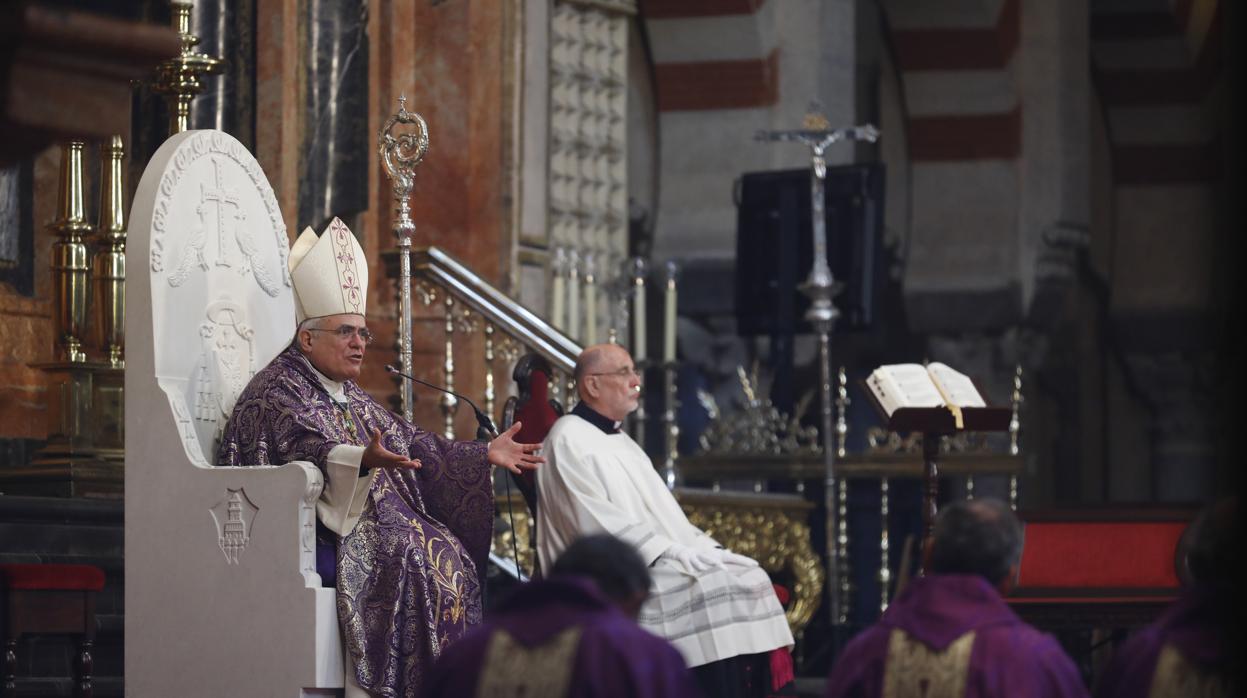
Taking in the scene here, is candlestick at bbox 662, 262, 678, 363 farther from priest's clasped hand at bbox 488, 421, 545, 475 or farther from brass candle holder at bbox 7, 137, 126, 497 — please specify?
priest's clasped hand at bbox 488, 421, 545, 475

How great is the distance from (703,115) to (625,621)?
10.1 m

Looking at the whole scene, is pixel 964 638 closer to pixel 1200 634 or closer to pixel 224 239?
pixel 1200 634

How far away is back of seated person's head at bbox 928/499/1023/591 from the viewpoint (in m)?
4.40

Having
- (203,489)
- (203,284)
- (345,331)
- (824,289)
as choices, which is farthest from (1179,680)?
(824,289)

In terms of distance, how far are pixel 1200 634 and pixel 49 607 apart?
347 centimetres

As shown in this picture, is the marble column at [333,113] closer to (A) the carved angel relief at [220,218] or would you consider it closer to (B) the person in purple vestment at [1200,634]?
(A) the carved angel relief at [220,218]

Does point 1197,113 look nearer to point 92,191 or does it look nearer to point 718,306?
point 718,306

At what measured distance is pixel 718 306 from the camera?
1377 centimetres

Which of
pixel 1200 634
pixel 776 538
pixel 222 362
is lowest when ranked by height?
pixel 776 538

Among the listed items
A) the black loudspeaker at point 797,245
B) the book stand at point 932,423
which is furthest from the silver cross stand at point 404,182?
the black loudspeaker at point 797,245

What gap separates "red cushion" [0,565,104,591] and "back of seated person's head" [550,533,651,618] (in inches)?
107

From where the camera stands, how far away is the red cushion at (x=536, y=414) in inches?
310

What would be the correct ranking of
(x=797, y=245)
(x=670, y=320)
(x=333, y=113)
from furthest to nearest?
(x=797, y=245) < (x=670, y=320) < (x=333, y=113)

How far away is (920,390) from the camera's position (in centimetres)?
771
